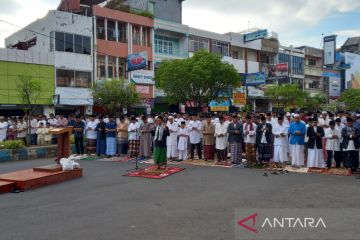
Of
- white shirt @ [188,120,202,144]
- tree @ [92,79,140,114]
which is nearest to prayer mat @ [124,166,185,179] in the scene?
white shirt @ [188,120,202,144]

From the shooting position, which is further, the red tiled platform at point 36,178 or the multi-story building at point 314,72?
the multi-story building at point 314,72

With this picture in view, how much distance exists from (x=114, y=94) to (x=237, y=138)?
13788mm

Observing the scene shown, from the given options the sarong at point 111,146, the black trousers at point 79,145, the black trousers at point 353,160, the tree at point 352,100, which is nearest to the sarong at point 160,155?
the sarong at point 111,146

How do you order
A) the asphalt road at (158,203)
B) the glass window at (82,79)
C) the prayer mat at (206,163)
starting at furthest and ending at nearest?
the glass window at (82,79)
the prayer mat at (206,163)
the asphalt road at (158,203)

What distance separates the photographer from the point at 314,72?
5353 centimetres

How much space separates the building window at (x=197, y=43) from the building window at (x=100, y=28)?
9.11m

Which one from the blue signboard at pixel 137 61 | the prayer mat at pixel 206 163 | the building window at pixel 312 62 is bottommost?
the prayer mat at pixel 206 163

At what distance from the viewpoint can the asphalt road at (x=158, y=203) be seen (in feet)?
19.2

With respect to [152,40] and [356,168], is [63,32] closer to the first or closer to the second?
[152,40]

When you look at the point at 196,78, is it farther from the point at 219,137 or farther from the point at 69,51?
the point at 219,137

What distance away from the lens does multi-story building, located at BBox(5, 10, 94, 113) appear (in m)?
27.8

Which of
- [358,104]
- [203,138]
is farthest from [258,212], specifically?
[358,104]

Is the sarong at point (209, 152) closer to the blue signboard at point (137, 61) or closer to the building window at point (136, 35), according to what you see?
the blue signboard at point (137, 61)

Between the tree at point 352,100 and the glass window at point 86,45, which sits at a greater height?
the glass window at point 86,45
